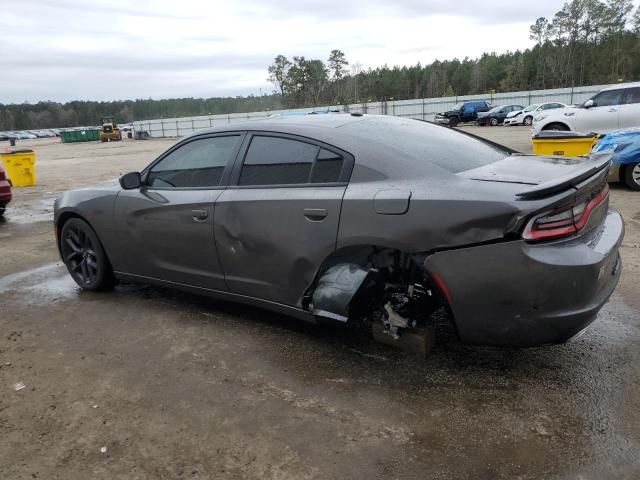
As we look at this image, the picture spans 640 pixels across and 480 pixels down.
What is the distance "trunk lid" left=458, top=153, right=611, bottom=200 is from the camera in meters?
2.50

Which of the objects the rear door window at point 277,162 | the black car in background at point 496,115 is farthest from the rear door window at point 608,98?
the black car in background at point 496,115

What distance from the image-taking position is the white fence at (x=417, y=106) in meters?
40.8

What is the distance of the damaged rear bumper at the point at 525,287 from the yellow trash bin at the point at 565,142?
655 centimetres

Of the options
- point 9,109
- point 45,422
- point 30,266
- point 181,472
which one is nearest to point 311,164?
point 181,472

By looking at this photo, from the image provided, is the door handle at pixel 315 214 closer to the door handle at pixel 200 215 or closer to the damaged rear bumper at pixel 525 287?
the damaged rear bumper at pixel 525 287

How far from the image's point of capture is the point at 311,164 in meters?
3.27

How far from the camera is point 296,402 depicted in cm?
281

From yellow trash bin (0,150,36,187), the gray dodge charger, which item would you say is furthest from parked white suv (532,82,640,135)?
yellow trash bin (0,150,36,187)

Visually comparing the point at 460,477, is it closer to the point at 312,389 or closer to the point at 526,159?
the point at 312,389

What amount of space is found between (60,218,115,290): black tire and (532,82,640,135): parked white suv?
11554mm

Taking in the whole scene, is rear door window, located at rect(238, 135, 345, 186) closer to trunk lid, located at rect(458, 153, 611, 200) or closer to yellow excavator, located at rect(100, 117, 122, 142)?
trunk lid, located at rect(458, 153, 611, 200)

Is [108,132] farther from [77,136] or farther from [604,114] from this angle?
[604,114]

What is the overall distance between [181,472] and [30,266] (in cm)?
442

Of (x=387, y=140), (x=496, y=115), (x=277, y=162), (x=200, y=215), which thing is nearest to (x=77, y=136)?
(x=496, y=115)
